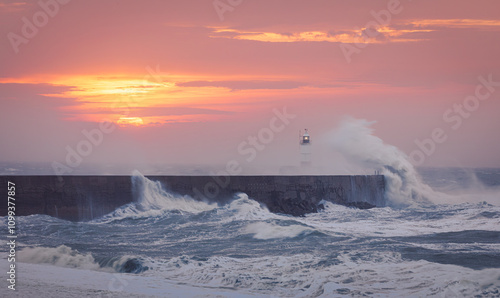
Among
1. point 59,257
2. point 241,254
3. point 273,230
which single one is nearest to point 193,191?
point 273,230

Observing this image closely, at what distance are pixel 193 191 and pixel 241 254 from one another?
23.5ft

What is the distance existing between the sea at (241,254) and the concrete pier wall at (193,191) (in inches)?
14.6

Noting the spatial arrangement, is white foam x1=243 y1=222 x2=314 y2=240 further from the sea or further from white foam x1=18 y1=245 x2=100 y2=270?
white foam x1=18 y1=245 x2=100 y2=270

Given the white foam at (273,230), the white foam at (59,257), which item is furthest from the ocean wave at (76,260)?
the white foam at (273,230)

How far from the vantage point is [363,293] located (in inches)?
300

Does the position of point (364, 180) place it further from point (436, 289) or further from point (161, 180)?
point (436, 289)

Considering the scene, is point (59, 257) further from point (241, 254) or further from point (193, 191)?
point (193, 191)

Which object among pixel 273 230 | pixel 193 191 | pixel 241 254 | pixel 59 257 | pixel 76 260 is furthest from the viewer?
pixel 193 191

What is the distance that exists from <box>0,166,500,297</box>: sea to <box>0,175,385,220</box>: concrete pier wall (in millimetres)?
371

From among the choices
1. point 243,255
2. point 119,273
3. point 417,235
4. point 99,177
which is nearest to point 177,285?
point 119,273

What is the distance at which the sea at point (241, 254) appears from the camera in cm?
786

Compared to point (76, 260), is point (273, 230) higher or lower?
higher

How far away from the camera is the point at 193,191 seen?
17.3 meters

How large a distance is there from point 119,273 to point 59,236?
4.14 m
